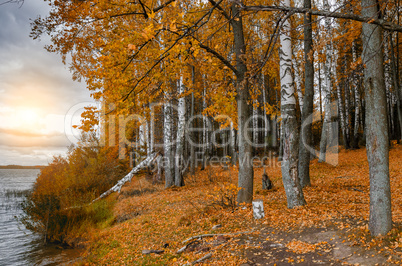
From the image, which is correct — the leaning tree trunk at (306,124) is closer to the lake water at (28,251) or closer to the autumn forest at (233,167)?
the autumn forest at (233,167)

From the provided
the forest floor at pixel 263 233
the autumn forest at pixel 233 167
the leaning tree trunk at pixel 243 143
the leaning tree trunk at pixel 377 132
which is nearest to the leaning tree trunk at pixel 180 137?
the autumn forest at pixel 233 167

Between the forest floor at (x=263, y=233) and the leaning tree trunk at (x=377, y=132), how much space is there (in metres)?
0.30

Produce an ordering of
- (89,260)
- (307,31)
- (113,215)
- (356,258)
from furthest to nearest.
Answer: (113,215)
(307,31)
(89,260)
(356,258)

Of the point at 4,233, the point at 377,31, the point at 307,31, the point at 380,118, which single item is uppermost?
the point at 307,31

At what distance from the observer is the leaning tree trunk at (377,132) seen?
12.7 feet

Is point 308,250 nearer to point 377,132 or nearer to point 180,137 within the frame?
point 377,132

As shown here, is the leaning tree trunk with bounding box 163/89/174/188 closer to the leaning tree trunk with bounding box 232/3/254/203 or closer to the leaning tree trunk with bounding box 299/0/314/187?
the leaning tree trunk with bounding box 232/3/254/203

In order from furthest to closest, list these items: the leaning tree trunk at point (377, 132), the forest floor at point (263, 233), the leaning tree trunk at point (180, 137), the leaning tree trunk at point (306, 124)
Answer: the leaning tree trunk at point (180, 137)
the leaning tree trunk at point (306, 124)
the forest floor at point (263, 233)
the leaning tree trunk at point (377, 132)

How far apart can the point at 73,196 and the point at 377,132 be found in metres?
12.8

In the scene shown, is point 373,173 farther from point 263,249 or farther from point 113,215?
point 113,215

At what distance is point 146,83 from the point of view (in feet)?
25.4

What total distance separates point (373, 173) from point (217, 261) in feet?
10.6

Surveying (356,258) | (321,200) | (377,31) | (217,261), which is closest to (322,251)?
(356,258)

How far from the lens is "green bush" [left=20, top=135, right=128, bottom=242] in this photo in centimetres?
1005
